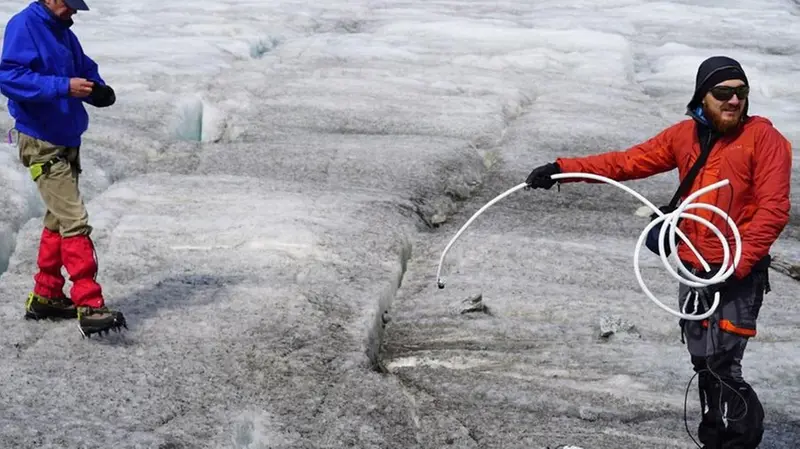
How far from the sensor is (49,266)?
263 inches

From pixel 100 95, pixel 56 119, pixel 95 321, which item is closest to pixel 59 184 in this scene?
pixel 56 119

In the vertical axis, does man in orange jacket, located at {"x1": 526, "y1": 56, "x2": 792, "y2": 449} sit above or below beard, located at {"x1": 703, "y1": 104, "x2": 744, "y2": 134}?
below

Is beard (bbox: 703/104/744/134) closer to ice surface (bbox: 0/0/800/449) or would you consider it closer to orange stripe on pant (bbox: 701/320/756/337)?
orange stripe on pant (bbox: 701/320/756/337)

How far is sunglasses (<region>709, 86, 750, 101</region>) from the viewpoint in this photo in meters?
5.02

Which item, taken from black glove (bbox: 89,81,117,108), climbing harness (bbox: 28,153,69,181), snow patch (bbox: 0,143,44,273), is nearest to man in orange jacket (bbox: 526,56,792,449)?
black glove (bbox: 89,81,117,108)

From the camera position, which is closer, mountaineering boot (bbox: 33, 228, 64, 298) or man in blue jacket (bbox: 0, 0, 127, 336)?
man in blue jacket (bbox: 0, 0, 127, 336)

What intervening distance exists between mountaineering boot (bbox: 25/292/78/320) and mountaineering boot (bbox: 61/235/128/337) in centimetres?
39

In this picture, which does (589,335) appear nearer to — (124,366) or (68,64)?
(124,366)

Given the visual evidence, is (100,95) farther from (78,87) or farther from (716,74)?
(716,74)

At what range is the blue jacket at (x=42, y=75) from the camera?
595 cm

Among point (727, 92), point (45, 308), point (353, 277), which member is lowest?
point (353, 277)

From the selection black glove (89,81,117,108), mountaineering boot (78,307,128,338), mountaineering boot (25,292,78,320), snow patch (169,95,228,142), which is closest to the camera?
black glove (89,81,117,108)

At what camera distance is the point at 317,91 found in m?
15.6

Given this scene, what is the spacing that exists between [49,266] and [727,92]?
15.1ft
